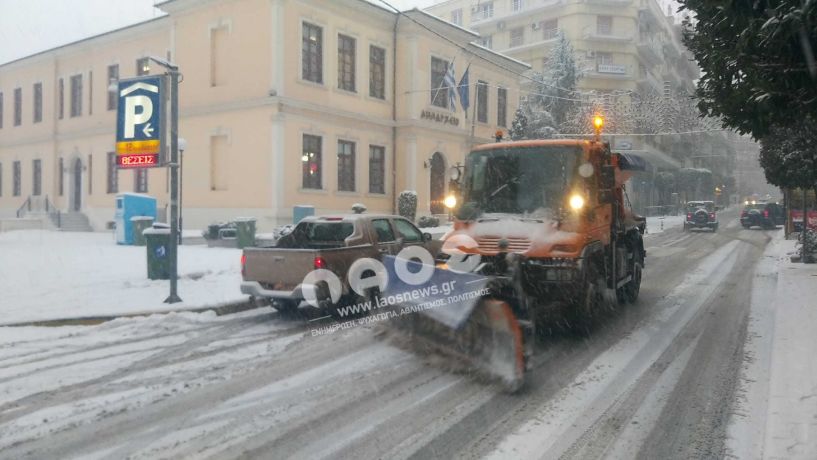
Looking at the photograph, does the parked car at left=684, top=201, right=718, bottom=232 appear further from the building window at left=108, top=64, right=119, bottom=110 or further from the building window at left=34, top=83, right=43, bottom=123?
the building window at left=34, top=83, right=43, bottom=123

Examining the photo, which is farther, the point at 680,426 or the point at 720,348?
the point at 720,348

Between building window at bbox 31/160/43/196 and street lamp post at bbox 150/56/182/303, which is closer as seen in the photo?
street lamp post at bbox 150/56/182/303

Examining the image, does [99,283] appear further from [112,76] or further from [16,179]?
[16,179]

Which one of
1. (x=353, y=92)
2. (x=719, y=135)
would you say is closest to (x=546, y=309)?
(x=353, y=92)

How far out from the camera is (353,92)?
2838 centimetres

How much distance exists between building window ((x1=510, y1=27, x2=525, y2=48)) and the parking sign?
56.4 m

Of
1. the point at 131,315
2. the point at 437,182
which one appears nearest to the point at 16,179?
the point at 437,182

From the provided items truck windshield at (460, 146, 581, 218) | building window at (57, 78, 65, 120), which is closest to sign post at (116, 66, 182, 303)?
truck windshield at (460, 146, 581, 218)

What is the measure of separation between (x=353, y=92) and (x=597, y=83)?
3362 cm

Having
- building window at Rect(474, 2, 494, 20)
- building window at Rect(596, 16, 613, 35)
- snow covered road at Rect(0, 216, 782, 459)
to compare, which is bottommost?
snow covered road at Rect(0, 216, 782, 459)

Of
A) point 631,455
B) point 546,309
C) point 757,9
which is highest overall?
point 757,9

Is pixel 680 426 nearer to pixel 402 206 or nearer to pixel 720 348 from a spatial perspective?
pixel 720 348

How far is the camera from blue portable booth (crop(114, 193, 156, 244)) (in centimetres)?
2139

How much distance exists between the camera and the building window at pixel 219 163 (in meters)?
26.7
